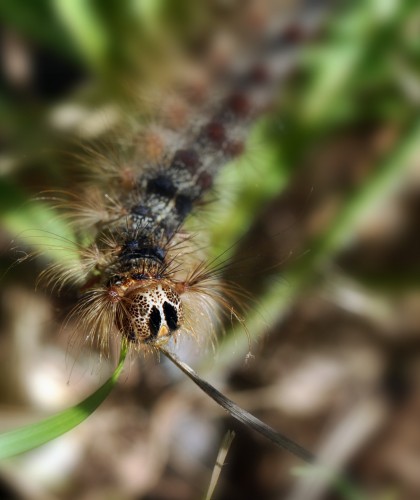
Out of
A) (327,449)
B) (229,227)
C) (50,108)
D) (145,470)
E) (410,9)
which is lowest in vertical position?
(145,470)

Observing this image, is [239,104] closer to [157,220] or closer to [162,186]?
[162,186]

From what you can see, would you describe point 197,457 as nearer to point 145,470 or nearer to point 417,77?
point 145,470

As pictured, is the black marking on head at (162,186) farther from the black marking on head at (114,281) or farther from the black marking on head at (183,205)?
the black marking on head at (114,281)

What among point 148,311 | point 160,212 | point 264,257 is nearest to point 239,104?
point 264,257

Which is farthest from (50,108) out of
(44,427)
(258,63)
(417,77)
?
(44,427)

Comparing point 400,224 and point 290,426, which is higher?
point 400,224

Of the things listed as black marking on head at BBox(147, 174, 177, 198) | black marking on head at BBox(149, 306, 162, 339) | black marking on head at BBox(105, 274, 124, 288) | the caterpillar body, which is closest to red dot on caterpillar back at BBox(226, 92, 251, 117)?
the caterpillar body

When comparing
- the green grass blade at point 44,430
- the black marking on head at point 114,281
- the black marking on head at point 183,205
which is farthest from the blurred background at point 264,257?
the green grass blade at point 44,430

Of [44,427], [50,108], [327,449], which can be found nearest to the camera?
[44,427]
